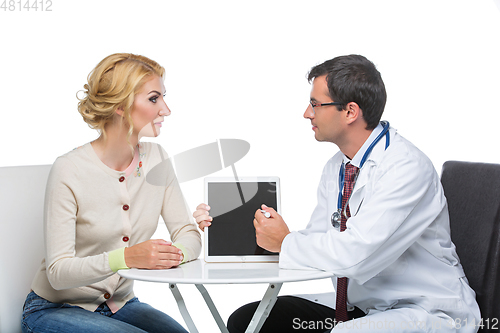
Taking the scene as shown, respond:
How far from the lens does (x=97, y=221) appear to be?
1.94 metres

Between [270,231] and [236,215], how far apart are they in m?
0.15

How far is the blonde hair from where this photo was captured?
1.94m

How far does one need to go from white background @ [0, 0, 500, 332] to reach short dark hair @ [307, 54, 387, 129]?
43.9 inches

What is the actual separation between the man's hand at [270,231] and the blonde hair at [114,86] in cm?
65

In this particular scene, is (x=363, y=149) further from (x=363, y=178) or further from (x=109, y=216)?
(x=109, y=216)

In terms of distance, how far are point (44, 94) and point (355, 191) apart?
225 cm

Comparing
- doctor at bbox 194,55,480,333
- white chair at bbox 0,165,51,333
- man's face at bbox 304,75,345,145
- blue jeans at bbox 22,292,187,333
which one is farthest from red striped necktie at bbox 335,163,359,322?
white chair at bbox 0,165,51,333

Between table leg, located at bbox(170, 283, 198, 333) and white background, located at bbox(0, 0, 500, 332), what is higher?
white background, located at bbox(0, 0, 500, 332)

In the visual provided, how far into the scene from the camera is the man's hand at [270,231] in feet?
6.06

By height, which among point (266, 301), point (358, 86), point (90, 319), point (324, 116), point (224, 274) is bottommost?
point (90, 319)

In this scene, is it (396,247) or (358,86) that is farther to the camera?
(358,86)

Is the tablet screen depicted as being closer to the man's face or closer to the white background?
the man's face

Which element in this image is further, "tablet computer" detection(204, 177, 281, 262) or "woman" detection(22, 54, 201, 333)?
"tablet computer" detection(204, 177, 281, 262)

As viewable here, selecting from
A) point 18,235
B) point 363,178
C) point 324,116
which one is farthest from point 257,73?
point 18,235
